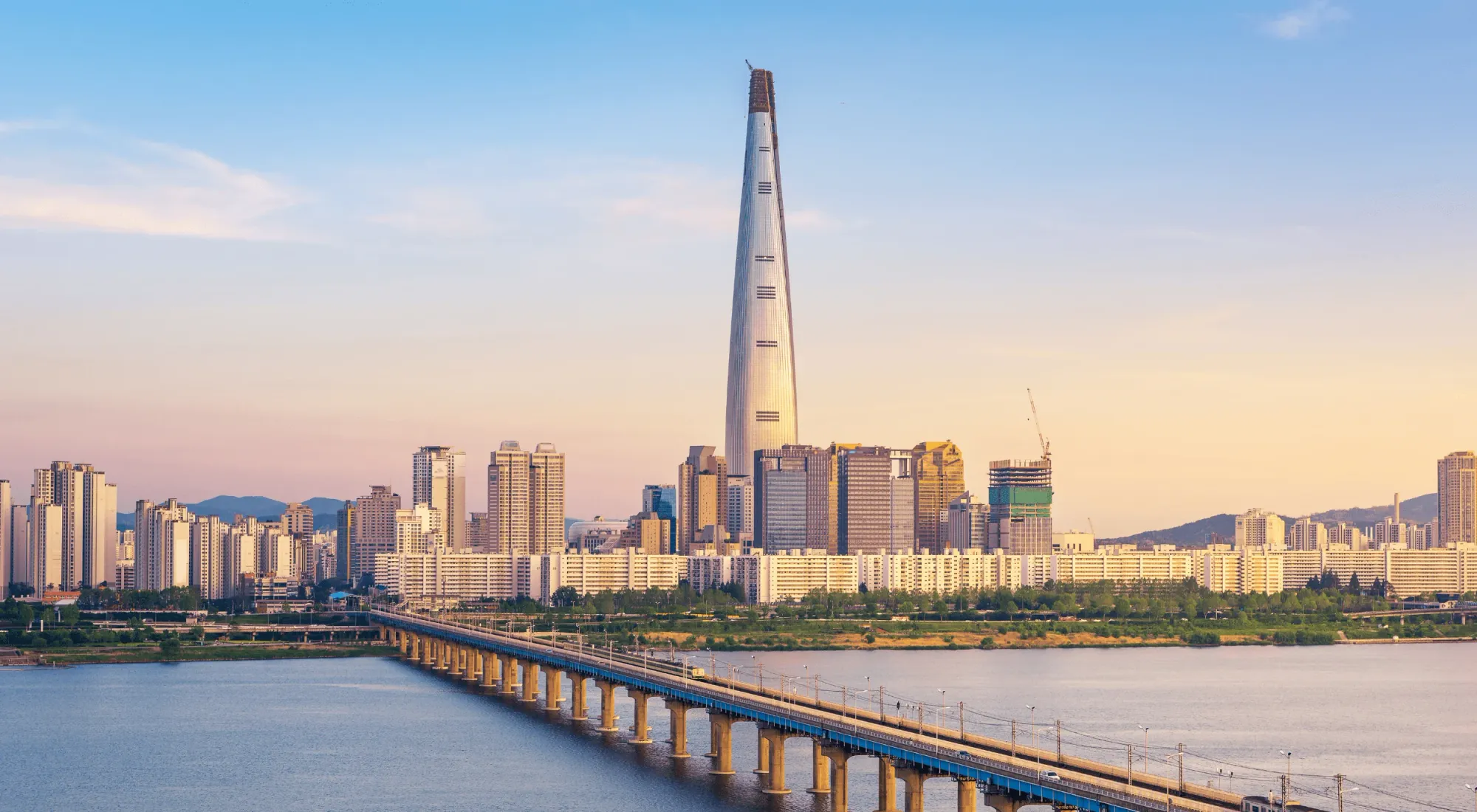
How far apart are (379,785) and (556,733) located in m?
16.3

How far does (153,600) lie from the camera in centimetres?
17362

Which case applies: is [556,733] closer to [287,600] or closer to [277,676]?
[277,676]

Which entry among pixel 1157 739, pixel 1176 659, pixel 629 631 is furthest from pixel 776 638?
pixel 1157 739

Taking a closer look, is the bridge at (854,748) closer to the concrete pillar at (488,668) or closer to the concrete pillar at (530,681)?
the concrete pillar at (530,681)

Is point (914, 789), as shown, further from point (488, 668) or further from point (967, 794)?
point (488, 668)

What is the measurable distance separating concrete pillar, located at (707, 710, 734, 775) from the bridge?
4cm

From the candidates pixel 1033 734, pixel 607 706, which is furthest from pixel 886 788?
pixel 607 706

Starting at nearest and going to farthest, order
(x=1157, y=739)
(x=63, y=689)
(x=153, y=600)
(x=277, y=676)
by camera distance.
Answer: (x=1157, y=739) → (x=63, y=689) → (x=277, y=676) → (x=153, y=600)

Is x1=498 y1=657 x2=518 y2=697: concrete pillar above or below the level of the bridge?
below

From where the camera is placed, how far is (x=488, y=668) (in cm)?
10856

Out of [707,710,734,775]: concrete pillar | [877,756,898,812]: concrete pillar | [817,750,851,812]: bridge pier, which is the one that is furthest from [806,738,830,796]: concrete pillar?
[707,710,734,775]: concrete pillar

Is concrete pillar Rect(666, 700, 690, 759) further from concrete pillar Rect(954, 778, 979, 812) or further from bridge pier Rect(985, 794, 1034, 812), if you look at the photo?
bridge pier Rect(985, 794, 1034, 812)

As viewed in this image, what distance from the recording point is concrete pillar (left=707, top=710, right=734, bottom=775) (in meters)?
66.1

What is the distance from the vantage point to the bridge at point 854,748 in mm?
44875
